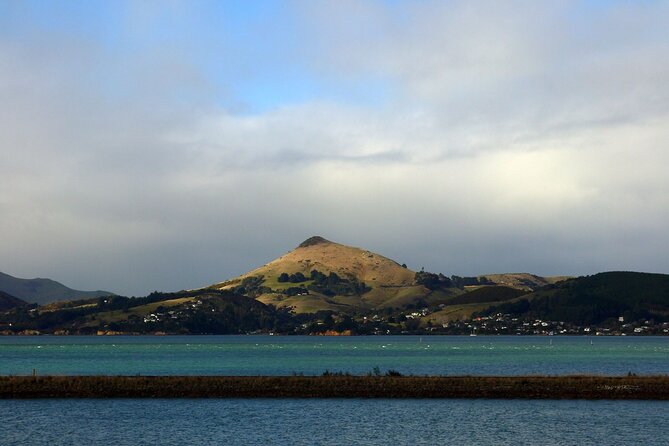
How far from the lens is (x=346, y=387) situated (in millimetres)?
97188

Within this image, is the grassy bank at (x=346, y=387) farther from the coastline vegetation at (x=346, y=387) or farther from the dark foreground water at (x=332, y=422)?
the dark foreground water at (x=332, y=422)

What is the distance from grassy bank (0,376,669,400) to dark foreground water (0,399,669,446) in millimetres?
1390

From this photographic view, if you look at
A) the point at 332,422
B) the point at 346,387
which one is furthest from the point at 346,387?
the point at 332,422

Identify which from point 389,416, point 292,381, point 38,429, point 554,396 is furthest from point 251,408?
point 554,396

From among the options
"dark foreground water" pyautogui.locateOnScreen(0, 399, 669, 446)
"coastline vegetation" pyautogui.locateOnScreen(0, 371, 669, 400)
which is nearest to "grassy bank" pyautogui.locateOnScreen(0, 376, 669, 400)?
"coastline vegetation" pyautogui.locateOnScreen(0, 371, 669, 400)

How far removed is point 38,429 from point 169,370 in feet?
287

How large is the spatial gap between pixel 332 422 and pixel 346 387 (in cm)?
1632

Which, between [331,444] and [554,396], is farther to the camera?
[554,396]

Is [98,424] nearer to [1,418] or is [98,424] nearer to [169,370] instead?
[1,418]

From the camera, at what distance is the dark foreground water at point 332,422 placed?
7181 cm

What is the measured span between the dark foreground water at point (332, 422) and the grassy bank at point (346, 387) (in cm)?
139

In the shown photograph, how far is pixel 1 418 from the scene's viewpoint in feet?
272

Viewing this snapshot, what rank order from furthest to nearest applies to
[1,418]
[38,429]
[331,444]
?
[1,418]
[38,429]
[331,444]

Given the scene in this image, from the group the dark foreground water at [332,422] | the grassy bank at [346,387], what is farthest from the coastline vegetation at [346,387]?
the dark foreground water at [332,422]
